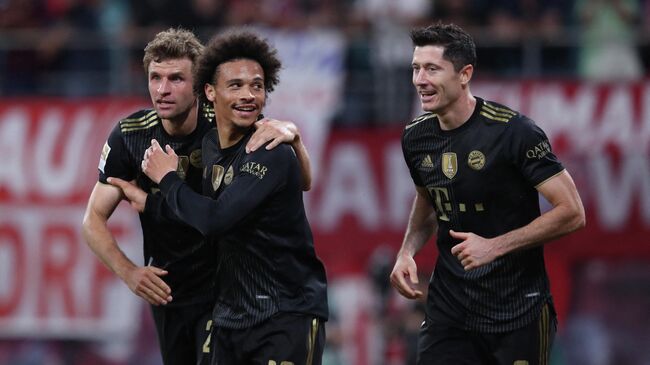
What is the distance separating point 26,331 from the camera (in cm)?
1250

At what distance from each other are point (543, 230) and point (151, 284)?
6.73 ft

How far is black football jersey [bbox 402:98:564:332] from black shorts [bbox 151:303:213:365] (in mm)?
1328

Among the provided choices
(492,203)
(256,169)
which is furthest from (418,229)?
(256,169)

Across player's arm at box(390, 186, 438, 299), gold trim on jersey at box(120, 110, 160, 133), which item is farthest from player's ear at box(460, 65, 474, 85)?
gold trim on jersey at box(120, 110, 160, 133)

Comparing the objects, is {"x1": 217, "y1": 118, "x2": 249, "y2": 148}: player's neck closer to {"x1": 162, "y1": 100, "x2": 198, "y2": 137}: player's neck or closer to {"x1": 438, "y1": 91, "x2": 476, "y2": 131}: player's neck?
{"x1": 162, "y1": 100, "x2": 198, "y2": 137}: player's neck

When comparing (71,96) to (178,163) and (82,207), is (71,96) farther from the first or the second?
(178,163)

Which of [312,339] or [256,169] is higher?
[256,169]

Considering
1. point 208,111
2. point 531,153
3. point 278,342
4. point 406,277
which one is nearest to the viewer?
point 278,342

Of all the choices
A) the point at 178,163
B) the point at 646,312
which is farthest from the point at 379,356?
the point at 178,163

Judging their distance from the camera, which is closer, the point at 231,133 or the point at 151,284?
the point at 231,133

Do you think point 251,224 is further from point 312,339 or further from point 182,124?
point 182,124

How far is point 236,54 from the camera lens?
6.39m

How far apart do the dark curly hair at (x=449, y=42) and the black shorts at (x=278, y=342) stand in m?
1.56

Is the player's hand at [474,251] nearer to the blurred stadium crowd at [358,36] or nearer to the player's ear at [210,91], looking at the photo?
the player's ear at [210,91]
